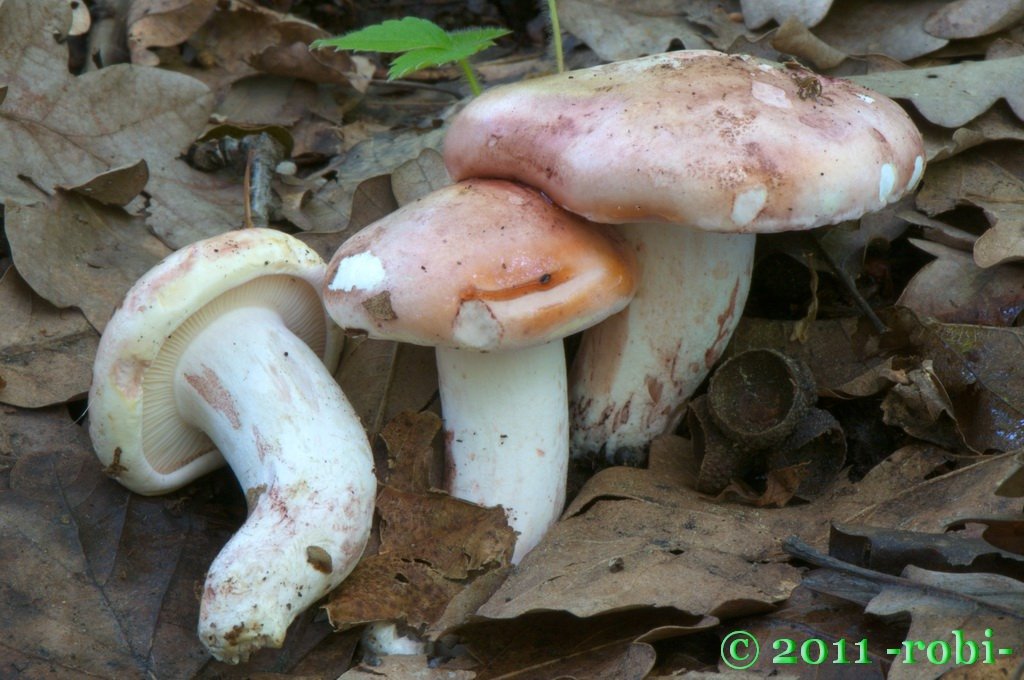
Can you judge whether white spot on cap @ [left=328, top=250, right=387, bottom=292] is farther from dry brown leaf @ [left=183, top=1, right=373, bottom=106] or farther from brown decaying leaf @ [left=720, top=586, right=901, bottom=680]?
dry brown leaf @ [left=183, top=1, right=373, bottom=106]

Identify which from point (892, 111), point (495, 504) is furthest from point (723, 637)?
point (892, 111)

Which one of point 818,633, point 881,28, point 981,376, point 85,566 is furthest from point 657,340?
point 881,28

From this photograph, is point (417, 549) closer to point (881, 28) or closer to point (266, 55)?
point (266, 55)

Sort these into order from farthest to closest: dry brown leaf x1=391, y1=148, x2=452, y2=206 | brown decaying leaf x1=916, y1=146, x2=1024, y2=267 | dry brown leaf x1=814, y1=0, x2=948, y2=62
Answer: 1. dry brown leaf x1=814, y1=0, x2=948, y2=62
2. dry brown leaf x1=391, y1=148, x2=452, y2=206
3. brown decaying leaf x1=916, y1=146, x2=1024, y2=267

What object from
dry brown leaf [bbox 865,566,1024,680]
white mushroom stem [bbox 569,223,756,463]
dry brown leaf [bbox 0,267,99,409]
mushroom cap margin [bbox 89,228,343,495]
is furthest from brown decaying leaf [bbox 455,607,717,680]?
dry brown leaf [bbox 0,267,99,409]

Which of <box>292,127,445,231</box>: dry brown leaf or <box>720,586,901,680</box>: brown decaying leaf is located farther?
<box>292,127,445,231</box>: dry brown leaf

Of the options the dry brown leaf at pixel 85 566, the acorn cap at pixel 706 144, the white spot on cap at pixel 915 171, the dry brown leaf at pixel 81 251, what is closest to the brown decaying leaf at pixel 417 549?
the dry brown leaf at pixel 85 566
